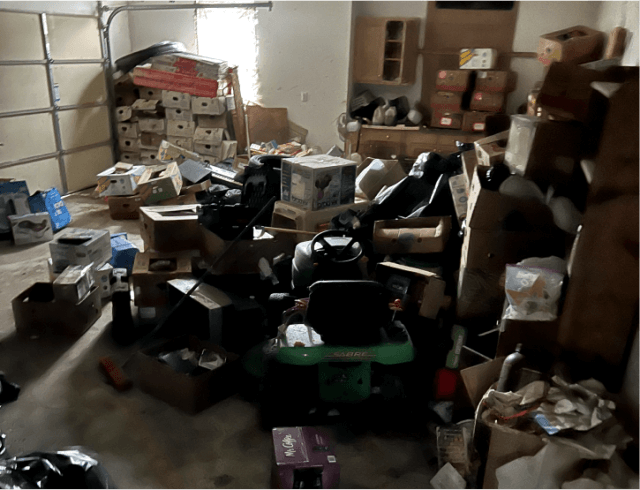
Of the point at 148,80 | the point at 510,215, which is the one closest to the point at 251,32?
the point at 148,80

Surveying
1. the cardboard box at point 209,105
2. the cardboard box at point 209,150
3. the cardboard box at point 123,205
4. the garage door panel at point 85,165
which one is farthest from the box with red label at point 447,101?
the garage door panel at point 85,165

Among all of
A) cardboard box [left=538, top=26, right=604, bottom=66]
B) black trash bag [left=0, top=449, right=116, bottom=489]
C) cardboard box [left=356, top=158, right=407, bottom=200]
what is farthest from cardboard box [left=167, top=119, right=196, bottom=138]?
black trash bag [left=0, top=449, right=116, bottom=489]

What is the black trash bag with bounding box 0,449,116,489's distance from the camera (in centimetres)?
179

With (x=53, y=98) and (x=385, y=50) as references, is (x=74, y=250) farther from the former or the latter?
(x=385, y=50)

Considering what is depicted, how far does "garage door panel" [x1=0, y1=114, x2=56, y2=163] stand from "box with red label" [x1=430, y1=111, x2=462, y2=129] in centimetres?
408

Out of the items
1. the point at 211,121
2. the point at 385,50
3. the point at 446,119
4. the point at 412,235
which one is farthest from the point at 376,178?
the point at 211,121

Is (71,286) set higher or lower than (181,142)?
lower

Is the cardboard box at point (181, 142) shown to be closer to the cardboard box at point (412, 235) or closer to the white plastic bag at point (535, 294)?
the cardboard box at point (412, 235)

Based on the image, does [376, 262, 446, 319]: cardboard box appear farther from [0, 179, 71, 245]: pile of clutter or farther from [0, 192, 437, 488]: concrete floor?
[0, 179, 71, 245]: pile of clutter

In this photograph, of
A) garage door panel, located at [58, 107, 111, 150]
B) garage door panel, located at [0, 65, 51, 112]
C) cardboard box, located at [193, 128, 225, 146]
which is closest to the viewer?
garage door panel, located at [0, 65, 51, 112]

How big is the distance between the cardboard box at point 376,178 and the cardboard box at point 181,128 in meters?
3.05

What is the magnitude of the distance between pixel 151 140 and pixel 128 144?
12.4 inches

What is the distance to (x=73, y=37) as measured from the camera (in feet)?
18.5

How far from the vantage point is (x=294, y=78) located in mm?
6129
